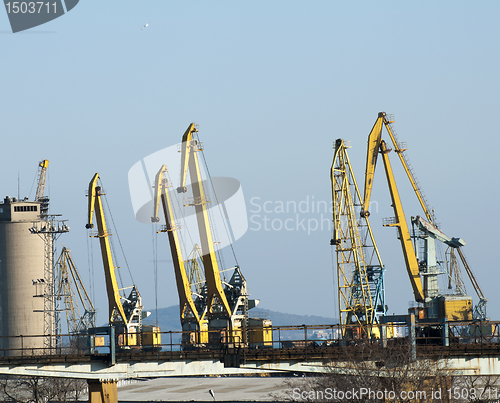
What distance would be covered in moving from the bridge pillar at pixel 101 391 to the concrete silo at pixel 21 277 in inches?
2647

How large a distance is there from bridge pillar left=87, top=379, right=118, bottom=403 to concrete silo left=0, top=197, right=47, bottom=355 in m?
67.2

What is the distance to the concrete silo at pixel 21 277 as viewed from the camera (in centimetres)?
12300

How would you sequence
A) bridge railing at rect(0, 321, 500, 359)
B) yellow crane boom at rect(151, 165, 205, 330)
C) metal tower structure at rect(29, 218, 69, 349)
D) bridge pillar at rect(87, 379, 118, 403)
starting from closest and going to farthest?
bridge railing at rect(0, 321, 500, 359) < bridge pillar at rect(87, 379, 118, 403) < yellow crane boom at rect(151, 165, 205, 330) < metal tower structure at rect(29, 218, 69, 349)

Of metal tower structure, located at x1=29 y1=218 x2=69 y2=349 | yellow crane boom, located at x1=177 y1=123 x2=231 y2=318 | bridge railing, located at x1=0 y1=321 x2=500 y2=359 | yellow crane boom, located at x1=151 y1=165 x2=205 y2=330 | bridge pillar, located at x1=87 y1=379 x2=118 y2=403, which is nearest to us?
bridge railing, located at x1=0 y1=321 x2=500 y2=359

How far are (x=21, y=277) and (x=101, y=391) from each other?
7407cm

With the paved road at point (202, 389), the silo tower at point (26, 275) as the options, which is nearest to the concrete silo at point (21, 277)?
the silo tower at point (26, 275)

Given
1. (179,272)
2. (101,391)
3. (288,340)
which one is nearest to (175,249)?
(179,272)

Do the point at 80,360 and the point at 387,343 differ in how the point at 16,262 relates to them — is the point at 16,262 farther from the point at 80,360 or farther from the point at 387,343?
the point at 387,343

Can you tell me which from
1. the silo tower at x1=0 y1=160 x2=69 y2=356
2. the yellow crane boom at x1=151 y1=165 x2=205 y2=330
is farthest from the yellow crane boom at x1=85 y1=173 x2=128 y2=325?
the silo tower at x1=0 y1=160 x2=69 y2=356

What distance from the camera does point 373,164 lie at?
92875 millimetres

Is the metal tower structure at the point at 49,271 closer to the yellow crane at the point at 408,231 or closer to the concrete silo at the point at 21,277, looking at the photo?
the concrete silo at the point at 21,277

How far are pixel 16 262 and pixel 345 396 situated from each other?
8933cm

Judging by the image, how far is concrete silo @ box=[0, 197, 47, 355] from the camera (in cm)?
12300

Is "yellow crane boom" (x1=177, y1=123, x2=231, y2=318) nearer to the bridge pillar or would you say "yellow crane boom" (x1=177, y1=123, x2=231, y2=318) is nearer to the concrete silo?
the bridge pillar
